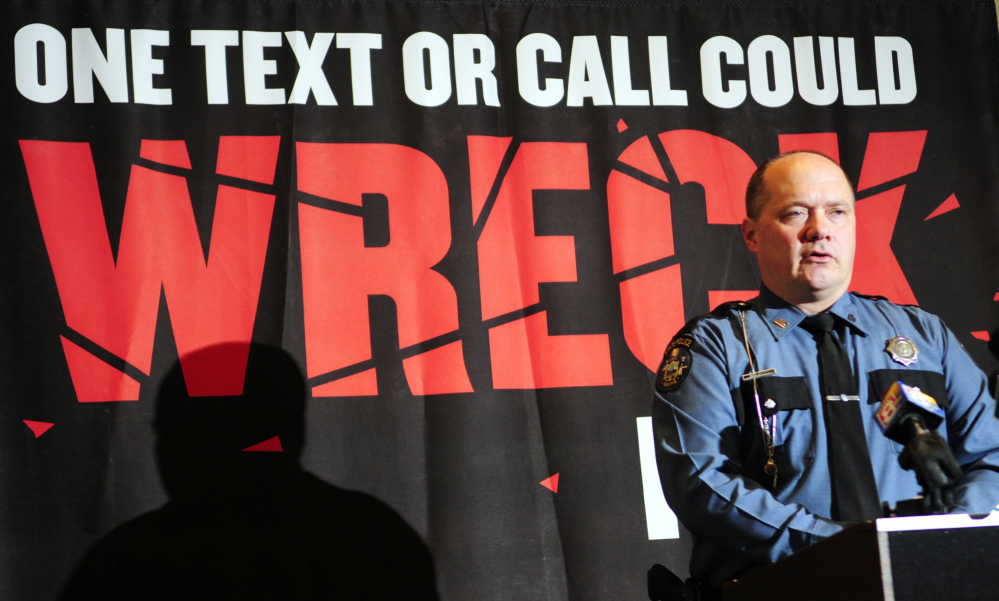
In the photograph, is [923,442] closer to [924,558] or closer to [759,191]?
[924,558]

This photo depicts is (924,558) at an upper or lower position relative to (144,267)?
lower

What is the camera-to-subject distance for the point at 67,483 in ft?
9.09

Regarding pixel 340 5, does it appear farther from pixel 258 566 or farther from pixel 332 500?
pixel 258 566

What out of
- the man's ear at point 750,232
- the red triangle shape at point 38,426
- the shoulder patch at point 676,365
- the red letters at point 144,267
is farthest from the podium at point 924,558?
the red triangle shape at point 38,426

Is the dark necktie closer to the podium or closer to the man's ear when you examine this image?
the man's ear

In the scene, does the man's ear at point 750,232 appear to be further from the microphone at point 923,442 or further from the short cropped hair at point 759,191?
the microphone at point 923,442

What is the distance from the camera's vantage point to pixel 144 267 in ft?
9.57

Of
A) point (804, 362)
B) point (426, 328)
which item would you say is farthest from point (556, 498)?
point (804, 362)

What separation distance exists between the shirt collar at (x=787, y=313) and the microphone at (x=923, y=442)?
652 mm

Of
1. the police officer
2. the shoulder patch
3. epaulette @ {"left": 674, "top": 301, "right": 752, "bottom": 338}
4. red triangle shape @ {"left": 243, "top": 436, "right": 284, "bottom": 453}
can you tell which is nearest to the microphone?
the police officer

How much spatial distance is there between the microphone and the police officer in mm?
369

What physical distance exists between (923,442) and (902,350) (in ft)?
2.49

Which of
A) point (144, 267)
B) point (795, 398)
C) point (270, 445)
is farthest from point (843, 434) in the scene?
point (144, 267)

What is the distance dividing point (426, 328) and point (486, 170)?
545mm
